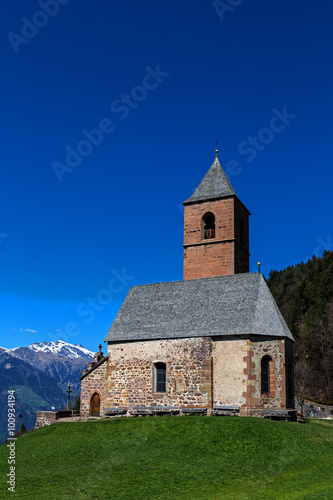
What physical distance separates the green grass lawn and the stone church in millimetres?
4068

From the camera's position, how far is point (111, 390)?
31.5 metres

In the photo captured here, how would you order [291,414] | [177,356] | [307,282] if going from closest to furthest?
[291,414] → [177,356] → [307,282]

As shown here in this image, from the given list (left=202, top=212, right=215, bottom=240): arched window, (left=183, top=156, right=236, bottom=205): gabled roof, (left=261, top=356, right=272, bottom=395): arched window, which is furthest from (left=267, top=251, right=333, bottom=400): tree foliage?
(left=261, top=356, right=272, bottom=395): arched window

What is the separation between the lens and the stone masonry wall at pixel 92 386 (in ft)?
107

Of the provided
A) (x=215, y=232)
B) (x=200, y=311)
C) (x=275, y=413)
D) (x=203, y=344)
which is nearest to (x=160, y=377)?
(x=203, y=344)

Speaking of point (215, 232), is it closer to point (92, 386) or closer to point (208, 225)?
point (208, 225)

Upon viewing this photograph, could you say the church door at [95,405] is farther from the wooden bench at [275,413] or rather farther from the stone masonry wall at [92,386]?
the wooden bench at [275,413]

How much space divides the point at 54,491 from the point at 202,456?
6.83m

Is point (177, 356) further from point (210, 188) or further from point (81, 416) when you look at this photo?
point (210, 188)

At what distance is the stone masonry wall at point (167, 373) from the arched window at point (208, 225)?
993 centimetres

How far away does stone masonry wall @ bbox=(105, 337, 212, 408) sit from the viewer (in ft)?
93.8

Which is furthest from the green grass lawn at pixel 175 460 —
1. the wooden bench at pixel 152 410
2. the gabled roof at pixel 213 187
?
the gabled roof at pixel 213 187

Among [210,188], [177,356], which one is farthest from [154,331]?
[210,188]

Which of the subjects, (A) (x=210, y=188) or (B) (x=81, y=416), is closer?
(B) (x=81, y=416)
